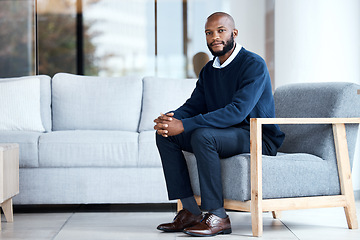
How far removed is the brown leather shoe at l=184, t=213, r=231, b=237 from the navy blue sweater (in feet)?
1.44

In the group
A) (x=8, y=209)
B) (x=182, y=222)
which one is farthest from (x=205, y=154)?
(x=8, y=209)

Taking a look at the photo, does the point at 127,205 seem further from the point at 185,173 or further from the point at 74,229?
the point at 185,173

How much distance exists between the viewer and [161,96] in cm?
383

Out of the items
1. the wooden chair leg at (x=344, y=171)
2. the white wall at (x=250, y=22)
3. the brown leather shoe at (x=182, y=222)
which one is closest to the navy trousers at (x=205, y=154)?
the brown leather shoe at (x=182, y=222)

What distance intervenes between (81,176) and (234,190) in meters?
1.15

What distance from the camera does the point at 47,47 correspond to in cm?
580

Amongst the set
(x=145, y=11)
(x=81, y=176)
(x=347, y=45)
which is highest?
(x=145, y=11)

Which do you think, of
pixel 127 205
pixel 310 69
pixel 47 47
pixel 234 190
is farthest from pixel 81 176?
pixel 47 47

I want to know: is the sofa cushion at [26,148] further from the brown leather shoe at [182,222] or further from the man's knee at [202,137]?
the man's knee at [202,137]

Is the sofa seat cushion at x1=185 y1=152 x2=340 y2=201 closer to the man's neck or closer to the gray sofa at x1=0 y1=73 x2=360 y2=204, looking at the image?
the gray sofa at x1=0 y1=73 x2=360 y2=204

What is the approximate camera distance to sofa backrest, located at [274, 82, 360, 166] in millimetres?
2707

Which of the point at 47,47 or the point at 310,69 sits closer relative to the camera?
the point at 310,69

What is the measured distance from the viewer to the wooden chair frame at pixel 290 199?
2.38m

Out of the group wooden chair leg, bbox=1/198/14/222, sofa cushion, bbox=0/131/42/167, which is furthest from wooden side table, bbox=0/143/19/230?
sofa cushion, bbox=0/131/42/167
